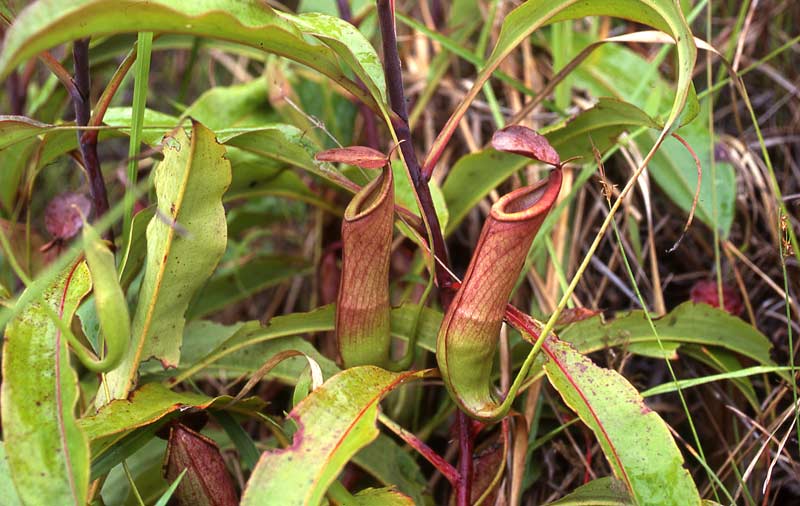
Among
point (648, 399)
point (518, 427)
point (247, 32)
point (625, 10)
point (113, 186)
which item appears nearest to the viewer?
point (247, 32)

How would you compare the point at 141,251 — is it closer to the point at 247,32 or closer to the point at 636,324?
the point at 247,32

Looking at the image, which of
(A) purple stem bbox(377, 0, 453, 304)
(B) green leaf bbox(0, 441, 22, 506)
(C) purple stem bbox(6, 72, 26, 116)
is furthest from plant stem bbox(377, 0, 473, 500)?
(C) purple stem bbox(6, 72, 26, 116)

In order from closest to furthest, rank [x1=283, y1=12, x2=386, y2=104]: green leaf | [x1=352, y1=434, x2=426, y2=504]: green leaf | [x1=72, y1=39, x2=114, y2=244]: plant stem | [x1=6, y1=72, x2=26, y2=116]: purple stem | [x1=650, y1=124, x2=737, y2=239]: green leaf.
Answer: [x1=283, y1=12, x2=386, y2=104]: green leaf, [x1=72, y1=39, x2=114, y2=244]: plant stem, [x1=352, y1=434, x2=426, y2=504]: green leaf, [x1=650, y1=124, x2=737, y2=239]: green leaf, [x1=6, y1=72, x2=26, y2=116]: purple stem

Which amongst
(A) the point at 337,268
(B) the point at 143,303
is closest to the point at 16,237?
(B) the point at 143,303

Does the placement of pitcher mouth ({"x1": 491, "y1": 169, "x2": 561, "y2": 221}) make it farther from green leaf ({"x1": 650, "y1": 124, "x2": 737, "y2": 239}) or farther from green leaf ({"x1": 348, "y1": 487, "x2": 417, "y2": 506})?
green leaf ({"x1": 650, "y1": 124, "x2": 737, "y2": 239})

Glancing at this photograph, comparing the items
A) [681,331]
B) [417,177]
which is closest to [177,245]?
[417,177]

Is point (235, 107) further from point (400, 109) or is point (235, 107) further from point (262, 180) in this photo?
point (400, 109)
